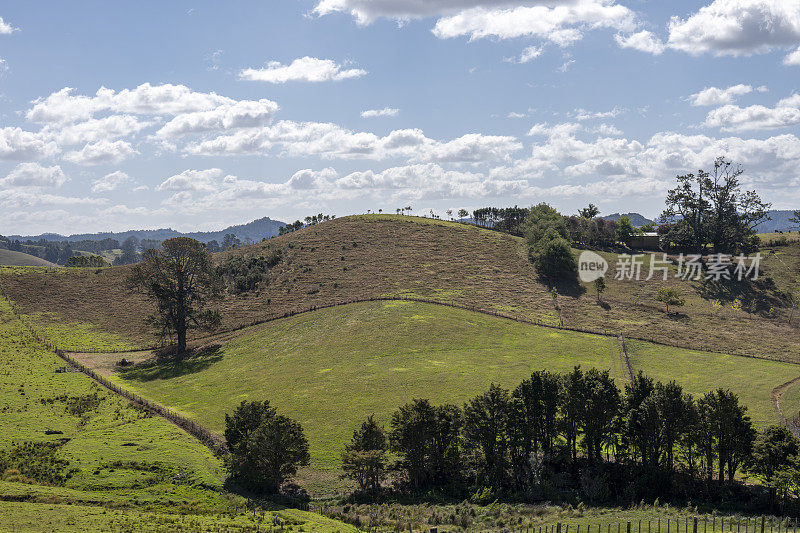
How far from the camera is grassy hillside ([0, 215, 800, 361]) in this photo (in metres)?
106

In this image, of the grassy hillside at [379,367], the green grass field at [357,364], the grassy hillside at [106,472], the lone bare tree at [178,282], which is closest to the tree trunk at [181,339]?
the lone bare tree at [178,282]

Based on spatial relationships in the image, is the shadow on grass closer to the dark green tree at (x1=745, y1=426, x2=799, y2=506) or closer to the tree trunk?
the tree trunk

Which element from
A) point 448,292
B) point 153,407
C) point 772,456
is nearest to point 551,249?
point 448,292

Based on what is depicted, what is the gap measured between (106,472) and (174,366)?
47.3 m

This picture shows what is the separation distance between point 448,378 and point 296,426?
2936cm

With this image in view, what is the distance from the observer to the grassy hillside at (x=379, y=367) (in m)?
67.6

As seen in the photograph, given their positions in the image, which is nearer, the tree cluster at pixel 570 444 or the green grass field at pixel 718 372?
the tree cluster at pixel 570 444

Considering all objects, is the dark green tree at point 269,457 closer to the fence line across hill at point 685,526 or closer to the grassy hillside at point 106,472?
the grassy hillside at point 106,472

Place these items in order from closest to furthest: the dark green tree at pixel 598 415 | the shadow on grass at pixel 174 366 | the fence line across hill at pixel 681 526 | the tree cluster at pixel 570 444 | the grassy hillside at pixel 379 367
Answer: the fence line across hill at pixel 681 526, the tree cluster at pixel 570 444, the dark green tree at pixel 598 415, the grassy hillside at pixel 379 367, the shadow on grass at pixel 174 366

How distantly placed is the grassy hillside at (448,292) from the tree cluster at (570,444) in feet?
169

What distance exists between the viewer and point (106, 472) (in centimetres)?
4872

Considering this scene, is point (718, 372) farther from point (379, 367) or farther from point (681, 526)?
point (379, 367)

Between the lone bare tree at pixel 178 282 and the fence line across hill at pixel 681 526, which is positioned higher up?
the lone bare tree at pixel 178 282

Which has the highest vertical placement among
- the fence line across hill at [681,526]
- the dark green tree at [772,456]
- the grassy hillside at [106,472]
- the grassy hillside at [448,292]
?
the grassy hillside at [448,292]
